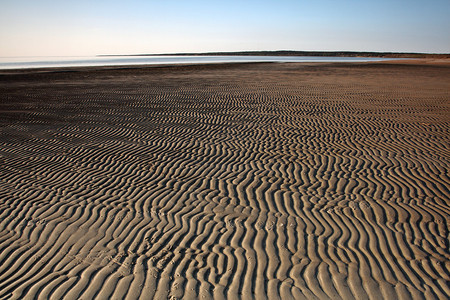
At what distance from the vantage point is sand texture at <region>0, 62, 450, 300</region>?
4293mm

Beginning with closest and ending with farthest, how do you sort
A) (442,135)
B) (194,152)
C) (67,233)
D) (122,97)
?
(67,233) < (194,152) < (442,135) < (122,97)

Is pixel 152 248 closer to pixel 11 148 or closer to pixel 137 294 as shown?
pixel 137 294

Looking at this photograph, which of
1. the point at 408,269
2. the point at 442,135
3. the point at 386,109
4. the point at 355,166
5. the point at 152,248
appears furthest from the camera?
the point at 386,109

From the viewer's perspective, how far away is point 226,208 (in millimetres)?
6289

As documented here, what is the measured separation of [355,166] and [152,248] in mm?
5206

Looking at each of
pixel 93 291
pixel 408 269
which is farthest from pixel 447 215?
pixel 93 291

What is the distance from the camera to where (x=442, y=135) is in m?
10.7

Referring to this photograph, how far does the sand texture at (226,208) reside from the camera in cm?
429

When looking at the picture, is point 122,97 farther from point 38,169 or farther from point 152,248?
point 152,248

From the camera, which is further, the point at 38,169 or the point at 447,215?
the point at 38,169

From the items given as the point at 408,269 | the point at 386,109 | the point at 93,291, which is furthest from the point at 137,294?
the point at 386,109

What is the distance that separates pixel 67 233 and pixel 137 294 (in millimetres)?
2054

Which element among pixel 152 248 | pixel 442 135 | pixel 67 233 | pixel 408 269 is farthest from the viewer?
pixel 442 135

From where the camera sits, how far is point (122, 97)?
19219mm
